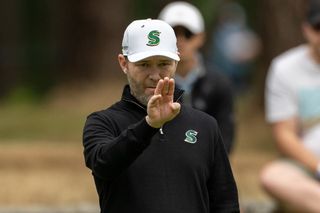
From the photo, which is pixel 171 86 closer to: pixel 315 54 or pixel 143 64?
pixel 143 64

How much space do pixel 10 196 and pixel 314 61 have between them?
10.7ft

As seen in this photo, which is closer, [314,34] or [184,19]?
[184,19]

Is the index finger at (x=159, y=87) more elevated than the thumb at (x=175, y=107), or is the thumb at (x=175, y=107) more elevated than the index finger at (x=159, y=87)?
the index finger at (x=159, y=87)

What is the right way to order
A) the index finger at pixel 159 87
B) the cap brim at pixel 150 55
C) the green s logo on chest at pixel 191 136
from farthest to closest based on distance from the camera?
1. the green s logo on chest at pixel 191 136
2. the cap brim at pixel 150 55
3. the index finger at pixel 159 87

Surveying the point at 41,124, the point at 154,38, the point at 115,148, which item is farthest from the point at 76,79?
the point at 115,148

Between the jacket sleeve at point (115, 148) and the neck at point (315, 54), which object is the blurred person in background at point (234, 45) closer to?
the neck at point (315, 54)

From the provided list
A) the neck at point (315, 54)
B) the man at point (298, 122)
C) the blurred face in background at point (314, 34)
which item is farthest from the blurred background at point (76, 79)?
the blurred face in background at point (314, 34)

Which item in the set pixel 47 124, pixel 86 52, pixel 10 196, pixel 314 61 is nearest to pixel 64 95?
pixel 86 52

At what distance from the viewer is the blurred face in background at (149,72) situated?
15.2 ft

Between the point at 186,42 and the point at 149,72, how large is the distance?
2.59 metres

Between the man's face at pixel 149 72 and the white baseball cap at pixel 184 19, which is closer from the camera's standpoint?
the man's face at pixel 149 72

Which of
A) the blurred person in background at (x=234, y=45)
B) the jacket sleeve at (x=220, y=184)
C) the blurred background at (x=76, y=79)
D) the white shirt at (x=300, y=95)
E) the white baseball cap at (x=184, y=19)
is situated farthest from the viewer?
the blurred person in background at (x=234, y=45)

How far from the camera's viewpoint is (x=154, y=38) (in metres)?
4.68

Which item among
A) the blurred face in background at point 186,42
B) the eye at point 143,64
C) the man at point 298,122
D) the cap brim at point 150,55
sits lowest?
the man at point 298,122
